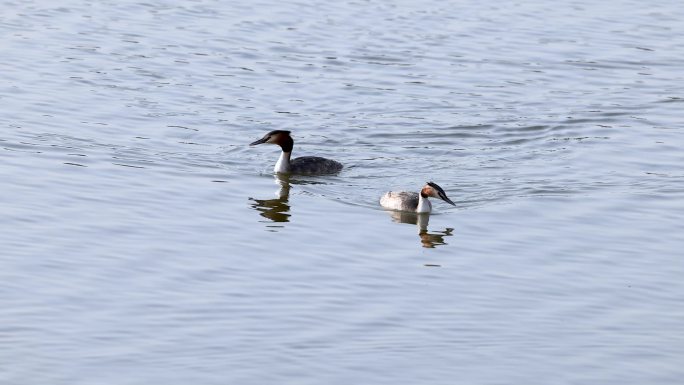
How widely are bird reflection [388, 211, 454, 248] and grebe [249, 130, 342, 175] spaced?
90.7 inches

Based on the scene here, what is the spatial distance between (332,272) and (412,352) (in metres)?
2.68

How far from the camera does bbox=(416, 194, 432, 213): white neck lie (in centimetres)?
1970

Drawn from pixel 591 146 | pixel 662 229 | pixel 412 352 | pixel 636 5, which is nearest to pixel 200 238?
pixel 412 352

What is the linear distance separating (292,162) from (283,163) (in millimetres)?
223

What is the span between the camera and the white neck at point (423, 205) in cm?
1970

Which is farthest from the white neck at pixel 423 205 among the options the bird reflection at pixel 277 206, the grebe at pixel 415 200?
the bird reflection at pixel 277 206

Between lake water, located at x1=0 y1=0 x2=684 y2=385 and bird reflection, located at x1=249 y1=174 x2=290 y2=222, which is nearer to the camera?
lake water, located at x1=0 y1=0 x2=684 y2=385

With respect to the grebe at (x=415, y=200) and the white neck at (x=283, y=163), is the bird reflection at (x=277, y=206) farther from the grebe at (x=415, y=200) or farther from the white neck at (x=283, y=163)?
the grebe at (x=415, y=200)

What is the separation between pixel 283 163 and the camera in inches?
866

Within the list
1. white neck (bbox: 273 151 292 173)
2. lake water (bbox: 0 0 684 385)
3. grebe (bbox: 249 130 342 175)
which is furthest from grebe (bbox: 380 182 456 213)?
white neck (bbox: 273 151 292 173)

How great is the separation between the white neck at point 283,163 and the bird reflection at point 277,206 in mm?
516

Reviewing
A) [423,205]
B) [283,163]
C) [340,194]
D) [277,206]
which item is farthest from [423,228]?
[283,163]

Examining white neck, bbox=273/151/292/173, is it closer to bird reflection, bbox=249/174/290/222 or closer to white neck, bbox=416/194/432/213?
bird reflection, bbox=249/174/290/222

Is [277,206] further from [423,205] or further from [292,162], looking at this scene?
[292,162]
